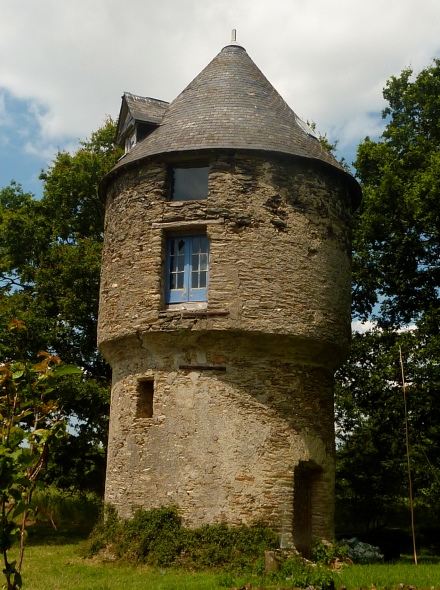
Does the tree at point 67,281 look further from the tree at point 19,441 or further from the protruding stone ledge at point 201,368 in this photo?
the tree at point 19,441

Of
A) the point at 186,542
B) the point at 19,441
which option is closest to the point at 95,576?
the point at 186,542

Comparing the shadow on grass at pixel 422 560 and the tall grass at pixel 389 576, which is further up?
the tall grass at pixel 389 576

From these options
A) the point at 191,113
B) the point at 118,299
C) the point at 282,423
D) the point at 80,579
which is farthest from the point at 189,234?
the point at 80,579

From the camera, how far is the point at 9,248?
22.2 metres

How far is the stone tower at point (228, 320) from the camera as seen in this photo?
1219 centimetres

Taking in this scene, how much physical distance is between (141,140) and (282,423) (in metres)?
6.65

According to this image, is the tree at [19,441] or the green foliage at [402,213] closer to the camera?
the tree at [19,441]

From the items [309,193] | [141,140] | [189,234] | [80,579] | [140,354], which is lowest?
[80,579]

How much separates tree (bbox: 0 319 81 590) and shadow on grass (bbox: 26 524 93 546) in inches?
498

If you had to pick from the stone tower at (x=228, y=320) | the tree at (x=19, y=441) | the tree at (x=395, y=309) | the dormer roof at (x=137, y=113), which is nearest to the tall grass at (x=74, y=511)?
the tree at (x=395, y=309)

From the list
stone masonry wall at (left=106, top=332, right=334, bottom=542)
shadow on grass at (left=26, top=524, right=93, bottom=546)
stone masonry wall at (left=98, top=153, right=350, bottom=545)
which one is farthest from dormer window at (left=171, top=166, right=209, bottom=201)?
shadow on grass at (left=26, top=524, right=93, bottom=546)

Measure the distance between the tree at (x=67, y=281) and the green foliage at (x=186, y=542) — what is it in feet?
19.9

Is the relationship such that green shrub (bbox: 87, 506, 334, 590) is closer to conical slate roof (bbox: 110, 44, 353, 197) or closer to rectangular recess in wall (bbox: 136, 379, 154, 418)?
rectangular recess in wall (bbox: 136, 379, 154, 418)

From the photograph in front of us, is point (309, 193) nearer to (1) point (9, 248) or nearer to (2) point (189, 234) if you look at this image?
(2) point (189, 234)
